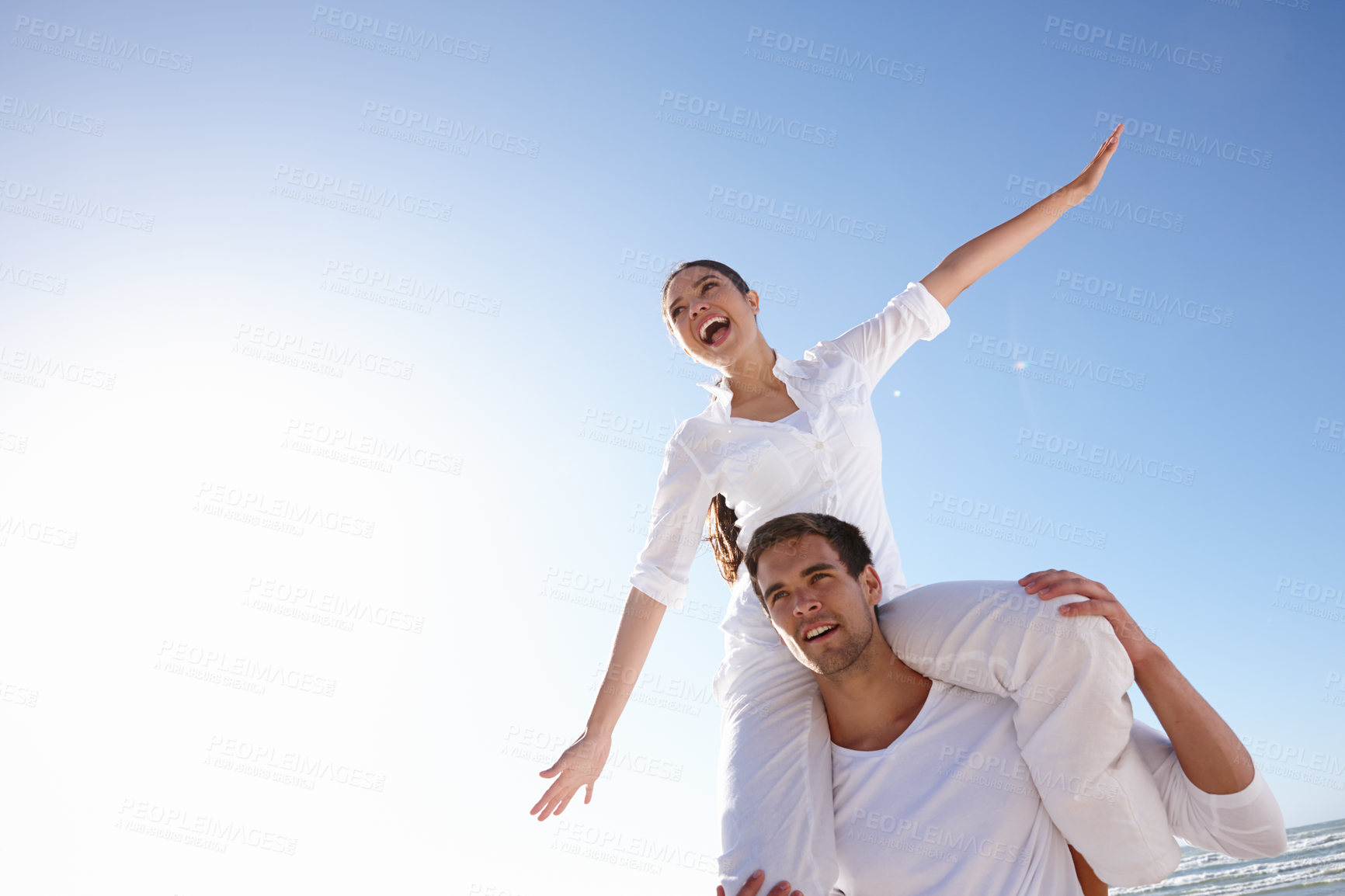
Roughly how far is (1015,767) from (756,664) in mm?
957

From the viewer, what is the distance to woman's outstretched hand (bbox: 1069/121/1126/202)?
148 inches

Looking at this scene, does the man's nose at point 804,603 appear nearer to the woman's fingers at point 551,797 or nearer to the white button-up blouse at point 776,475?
the white button-up blouse at point 776,475

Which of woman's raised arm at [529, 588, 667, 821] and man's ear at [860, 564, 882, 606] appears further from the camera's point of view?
woman's raised arm at [529, 588, 667, 821]

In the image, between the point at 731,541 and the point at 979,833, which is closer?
the point at 979,833

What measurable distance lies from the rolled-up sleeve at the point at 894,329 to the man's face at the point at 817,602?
1.10m

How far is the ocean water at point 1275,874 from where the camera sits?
1410 centimetres

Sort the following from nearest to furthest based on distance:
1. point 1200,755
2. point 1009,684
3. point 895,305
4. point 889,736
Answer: point 1200,755 < point 1009,684 < point 889,736 < point 895,305

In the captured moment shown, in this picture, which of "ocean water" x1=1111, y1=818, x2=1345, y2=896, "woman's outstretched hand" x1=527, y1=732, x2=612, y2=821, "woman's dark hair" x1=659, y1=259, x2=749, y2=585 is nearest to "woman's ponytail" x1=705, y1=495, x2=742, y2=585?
"woman's dark hair" x1=659, y1=259, x2=749, y2=585

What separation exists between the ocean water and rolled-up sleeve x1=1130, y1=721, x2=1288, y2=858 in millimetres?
13307

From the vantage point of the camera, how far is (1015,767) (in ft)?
8.56

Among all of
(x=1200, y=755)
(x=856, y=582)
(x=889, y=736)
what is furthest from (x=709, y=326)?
(x=1200, y=755)

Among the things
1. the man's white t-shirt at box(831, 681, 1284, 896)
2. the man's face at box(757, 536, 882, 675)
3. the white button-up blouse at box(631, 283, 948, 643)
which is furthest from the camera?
the white button-up blouse at box(631, 283, 948, 643)

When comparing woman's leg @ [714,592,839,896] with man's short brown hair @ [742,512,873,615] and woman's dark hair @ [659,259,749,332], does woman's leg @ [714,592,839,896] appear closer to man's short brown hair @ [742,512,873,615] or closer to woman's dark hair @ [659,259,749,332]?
man's short brown hair @ [742,512,873,615]

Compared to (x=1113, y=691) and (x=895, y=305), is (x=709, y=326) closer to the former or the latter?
(x=895, y=305)
